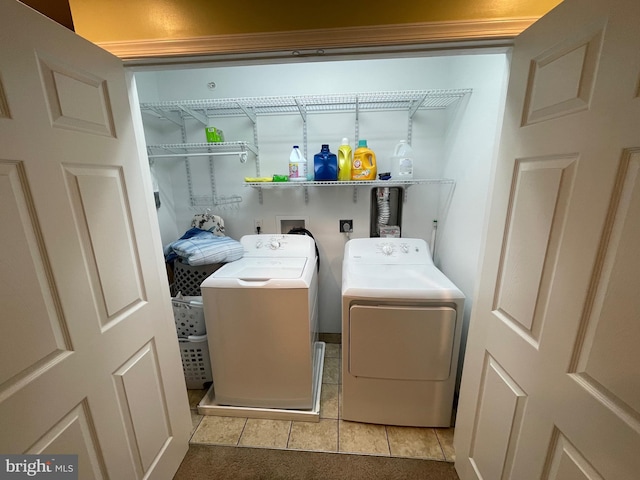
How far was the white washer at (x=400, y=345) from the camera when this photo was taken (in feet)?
4.57

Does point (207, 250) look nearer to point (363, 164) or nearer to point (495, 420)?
point (363, 164)

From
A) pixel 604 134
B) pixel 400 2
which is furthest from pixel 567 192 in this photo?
pixel 400 2

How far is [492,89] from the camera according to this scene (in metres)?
1.40

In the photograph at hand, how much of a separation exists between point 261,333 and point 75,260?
1002 millimetres

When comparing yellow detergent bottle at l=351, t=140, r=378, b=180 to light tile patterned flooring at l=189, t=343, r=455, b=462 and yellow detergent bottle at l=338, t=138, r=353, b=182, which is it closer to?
yellow detergent bottle at l=338, t=138, r=353, b=182

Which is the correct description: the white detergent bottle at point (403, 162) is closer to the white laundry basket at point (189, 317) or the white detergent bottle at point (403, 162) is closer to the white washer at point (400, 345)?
the white washer at point (400, 345)

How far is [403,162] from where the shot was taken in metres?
1.94

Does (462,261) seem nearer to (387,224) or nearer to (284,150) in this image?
(387,224)

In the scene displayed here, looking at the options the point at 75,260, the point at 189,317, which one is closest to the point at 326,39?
the point at 75,260

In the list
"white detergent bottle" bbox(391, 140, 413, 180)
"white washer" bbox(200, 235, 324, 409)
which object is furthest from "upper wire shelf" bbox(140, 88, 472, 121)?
"white washer" bbox(200, 235, 324, 409)

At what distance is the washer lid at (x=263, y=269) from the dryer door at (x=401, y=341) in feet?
1.53

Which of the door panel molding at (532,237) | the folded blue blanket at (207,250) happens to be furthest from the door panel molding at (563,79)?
the folded blue blanket at (207,250)

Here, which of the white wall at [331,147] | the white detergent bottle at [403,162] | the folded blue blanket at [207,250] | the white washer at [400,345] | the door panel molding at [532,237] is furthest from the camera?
the white detergent bottle at [403,162]

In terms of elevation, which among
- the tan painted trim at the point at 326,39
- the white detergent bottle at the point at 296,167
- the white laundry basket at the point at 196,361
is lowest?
the white laundry basket at the point at 196,361
